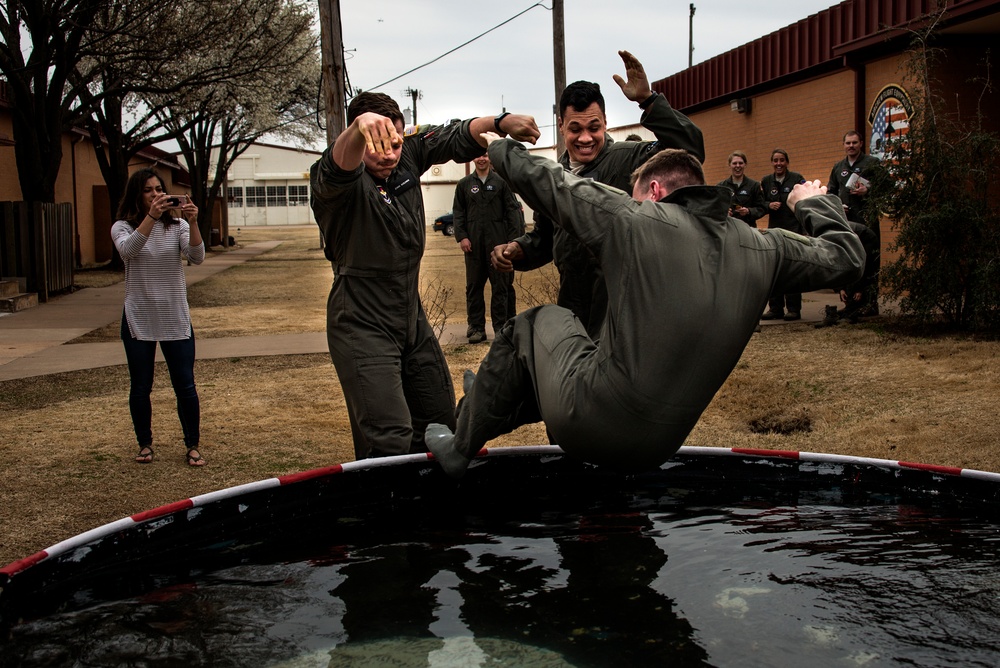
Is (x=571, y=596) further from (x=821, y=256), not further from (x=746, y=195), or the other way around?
(x=746, y=195)

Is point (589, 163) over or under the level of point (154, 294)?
over

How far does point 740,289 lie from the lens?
338cm

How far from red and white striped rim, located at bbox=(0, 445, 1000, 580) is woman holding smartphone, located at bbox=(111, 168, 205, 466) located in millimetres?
2135

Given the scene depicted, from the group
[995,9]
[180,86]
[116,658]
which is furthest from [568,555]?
[180,86]

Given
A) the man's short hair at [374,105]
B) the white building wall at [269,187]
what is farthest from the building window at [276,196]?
the man's short hair at [374,105]

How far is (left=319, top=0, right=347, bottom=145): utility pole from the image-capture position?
46.5ft

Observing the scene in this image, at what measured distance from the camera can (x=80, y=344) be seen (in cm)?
1212

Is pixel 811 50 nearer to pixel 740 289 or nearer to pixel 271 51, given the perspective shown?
pixel 271 51

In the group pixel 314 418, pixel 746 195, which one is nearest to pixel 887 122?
pixel 746 195

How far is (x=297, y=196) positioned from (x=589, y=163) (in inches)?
2974

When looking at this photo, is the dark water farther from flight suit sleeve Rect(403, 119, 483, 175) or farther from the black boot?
the black boot

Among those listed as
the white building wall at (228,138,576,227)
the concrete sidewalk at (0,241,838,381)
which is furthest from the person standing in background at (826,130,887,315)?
the white building wall at (228,138,576,227)

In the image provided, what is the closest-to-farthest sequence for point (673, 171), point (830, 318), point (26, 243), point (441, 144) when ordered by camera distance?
point (673, 171), point (441, 144), point (830, 318), point (26, 243)

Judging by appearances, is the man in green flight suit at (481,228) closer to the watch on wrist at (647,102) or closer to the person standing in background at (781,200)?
the person standing in background at (781,200)
